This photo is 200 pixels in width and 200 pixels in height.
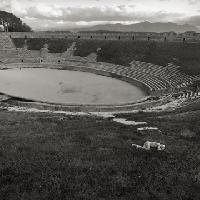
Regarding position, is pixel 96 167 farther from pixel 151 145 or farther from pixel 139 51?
pixel 139 51

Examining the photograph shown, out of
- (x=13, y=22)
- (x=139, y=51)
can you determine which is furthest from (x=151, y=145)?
(x=13, y=22)

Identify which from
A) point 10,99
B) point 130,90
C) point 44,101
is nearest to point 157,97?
point 130,90

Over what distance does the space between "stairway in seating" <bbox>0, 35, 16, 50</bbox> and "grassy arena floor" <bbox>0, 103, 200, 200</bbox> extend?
230ft

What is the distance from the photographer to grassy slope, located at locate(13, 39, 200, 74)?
211 ft

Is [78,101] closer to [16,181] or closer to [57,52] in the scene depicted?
[16,181]

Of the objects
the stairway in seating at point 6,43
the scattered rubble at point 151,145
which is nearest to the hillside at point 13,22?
the stairway in seating at point 6,43

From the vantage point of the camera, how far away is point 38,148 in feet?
51.4

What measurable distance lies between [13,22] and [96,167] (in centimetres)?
12054

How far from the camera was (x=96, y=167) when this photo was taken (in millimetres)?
12602

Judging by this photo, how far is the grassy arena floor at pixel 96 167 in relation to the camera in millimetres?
10445

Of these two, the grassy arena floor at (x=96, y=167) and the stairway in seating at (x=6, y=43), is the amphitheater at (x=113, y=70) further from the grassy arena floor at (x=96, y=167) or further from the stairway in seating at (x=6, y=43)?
the grassy arena floor at (x=96, y=167)

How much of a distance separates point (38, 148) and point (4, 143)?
2522mm

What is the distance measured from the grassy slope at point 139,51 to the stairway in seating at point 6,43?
5.53 ft

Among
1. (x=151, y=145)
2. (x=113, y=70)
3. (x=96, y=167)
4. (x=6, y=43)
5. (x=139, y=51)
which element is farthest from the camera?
(x=6, y=43)
